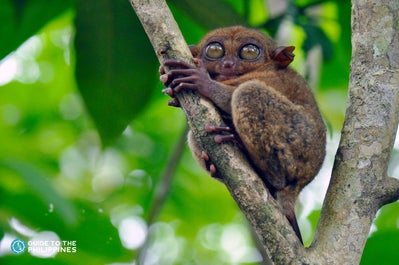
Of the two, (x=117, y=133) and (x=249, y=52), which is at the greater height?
(x=249, y=52)

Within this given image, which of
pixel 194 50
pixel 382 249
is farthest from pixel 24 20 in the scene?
pixel 382 249

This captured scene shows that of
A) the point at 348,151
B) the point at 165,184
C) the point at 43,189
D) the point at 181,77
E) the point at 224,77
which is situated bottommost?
the point at 348,151

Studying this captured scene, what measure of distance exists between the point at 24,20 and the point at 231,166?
2116 mm

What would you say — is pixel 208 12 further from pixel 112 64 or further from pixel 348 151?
pixel 348 151

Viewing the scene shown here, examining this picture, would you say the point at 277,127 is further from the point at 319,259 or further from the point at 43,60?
the point at 43,60

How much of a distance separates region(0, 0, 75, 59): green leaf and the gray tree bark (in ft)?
4.59

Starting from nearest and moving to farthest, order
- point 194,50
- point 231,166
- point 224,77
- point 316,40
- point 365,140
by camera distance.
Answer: point 231,166, point 365,140, point 224,77, point 194,50, point 316,40

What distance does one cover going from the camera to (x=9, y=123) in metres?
7.79

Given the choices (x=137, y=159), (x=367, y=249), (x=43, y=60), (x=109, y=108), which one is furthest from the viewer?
(x=43, y=60)

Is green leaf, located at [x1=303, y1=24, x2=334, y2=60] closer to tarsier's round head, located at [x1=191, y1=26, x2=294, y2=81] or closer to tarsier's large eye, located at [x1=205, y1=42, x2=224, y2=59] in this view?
tarsier's round head, located at [x1=191, y1=26, x2=294, y2=81]

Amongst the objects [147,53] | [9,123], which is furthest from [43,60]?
[147,53]

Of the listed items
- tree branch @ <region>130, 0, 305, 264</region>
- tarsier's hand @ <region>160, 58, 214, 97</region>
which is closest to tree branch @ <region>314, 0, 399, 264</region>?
tree branch @ <region>130, 0, 305, 264</region>

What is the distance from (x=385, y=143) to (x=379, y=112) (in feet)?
0.47

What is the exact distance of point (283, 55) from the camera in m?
4.35
